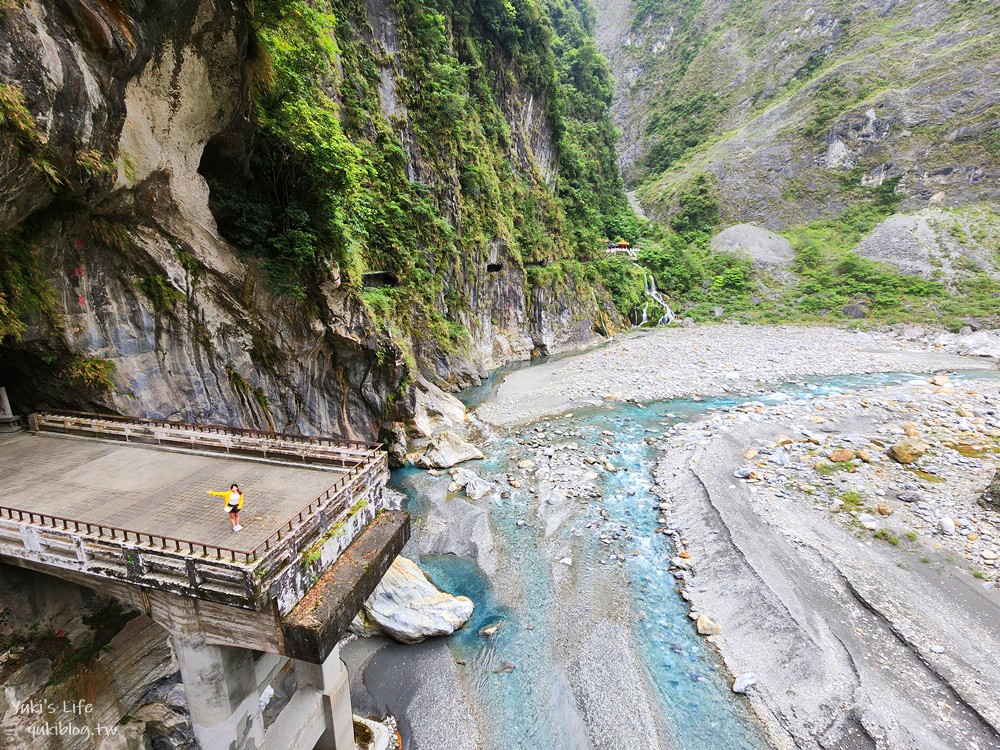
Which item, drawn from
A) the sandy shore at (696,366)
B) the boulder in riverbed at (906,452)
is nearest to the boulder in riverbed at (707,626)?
the boulder in riverbed at (906,452)

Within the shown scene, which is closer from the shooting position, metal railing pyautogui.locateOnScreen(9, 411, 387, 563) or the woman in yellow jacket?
metal railing pyautogui.locateOnScreen(9, 411, 387, 563)

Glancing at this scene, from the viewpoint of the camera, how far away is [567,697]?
9.15 m

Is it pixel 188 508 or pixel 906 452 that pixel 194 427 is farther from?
pixel 906 452

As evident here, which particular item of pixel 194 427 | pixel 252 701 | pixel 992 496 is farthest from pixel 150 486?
pixel 992 496

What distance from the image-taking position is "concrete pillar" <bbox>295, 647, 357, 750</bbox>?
24.0 feet

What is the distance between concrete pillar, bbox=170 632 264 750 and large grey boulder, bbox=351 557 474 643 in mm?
4050

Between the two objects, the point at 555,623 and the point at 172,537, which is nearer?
the point at 172,537

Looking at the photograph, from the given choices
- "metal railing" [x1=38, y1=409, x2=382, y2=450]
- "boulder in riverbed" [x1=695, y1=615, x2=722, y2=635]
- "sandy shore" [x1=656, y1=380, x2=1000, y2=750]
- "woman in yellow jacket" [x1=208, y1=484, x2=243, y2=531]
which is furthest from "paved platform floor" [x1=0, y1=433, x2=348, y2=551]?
"sandy shore" [x1=656, y1=380, x2=1000, y2=750]

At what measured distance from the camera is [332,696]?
7.48 meters

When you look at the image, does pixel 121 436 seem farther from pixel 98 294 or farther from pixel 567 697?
pixel 567 697

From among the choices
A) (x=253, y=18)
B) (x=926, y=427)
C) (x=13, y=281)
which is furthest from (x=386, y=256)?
(x=926, y=427)

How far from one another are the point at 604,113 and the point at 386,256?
161 feet

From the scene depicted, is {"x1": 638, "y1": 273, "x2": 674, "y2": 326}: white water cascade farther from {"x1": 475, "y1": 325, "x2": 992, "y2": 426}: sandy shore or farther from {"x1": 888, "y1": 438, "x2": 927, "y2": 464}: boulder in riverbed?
{"x1": 888, "y1": 438, "x2": 927, "y2": 464}: boulder in riverbed

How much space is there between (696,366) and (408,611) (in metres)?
27.9
